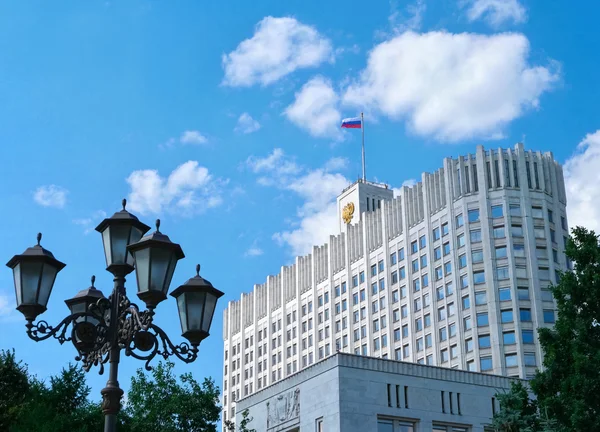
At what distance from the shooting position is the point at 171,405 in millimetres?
56938

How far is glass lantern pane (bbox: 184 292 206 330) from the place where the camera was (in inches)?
526

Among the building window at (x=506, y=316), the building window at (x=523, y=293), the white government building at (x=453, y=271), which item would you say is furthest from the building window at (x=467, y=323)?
the building window at (x=523, y=293)

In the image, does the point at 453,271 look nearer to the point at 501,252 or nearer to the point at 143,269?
the point at 501,252

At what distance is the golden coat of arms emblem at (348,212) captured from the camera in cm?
12269

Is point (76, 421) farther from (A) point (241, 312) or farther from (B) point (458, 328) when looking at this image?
(A) point (241, 312)

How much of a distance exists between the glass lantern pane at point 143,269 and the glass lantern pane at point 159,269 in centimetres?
7

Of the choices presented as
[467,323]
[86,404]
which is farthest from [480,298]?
[86,404]

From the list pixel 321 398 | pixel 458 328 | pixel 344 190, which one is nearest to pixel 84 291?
pixel 321 398

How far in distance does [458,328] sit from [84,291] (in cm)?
8213

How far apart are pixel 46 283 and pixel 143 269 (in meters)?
1.63

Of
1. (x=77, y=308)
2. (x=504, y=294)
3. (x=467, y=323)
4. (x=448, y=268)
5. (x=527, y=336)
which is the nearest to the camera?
(x=77, y=308)

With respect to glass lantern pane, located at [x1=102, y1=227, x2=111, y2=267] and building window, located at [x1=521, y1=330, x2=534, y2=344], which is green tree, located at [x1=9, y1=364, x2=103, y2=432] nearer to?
glass lantern pane, located at [x1=102, y1=227, x2=111, y2=267]

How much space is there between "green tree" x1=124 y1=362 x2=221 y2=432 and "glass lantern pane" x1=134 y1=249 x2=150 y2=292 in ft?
141

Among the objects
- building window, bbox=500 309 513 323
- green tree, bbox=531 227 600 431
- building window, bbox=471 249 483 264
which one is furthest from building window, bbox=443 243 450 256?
green tree, bbox=531 227 600 431
